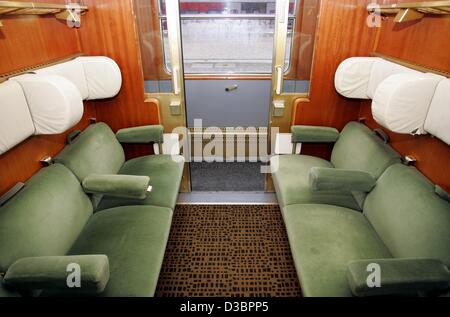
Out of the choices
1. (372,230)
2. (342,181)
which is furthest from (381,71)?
(372,230)

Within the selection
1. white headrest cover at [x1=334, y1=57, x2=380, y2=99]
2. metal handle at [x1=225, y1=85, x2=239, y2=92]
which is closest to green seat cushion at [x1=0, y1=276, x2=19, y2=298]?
white headrest cover at [x1=334, y1=57, x2=380, y2=99]

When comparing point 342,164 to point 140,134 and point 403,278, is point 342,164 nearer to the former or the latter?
point 403,278

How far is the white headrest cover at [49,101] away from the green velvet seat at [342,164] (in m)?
1.79

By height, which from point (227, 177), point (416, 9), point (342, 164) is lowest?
point (227, 177)

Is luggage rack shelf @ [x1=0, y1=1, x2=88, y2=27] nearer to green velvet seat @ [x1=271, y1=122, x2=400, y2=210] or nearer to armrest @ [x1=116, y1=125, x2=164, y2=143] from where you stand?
armrest @ [x1=116, y1=125, x2=164, y2=143]

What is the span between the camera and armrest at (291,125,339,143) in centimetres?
301

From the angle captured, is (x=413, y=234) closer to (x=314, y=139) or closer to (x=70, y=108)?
(x=314, y=139)

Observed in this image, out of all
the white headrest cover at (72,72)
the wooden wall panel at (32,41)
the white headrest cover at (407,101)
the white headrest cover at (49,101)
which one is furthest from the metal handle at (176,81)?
the white headrest cover at (407,101)

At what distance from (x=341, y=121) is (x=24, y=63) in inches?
116

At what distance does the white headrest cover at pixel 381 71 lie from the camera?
2.25 metres

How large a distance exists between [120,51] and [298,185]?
A: 2175 mm

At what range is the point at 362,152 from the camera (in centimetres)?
255

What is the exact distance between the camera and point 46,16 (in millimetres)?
2305

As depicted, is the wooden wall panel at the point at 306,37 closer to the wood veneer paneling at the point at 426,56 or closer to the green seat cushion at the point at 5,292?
the wood veneer paneling at the point at 426,56
